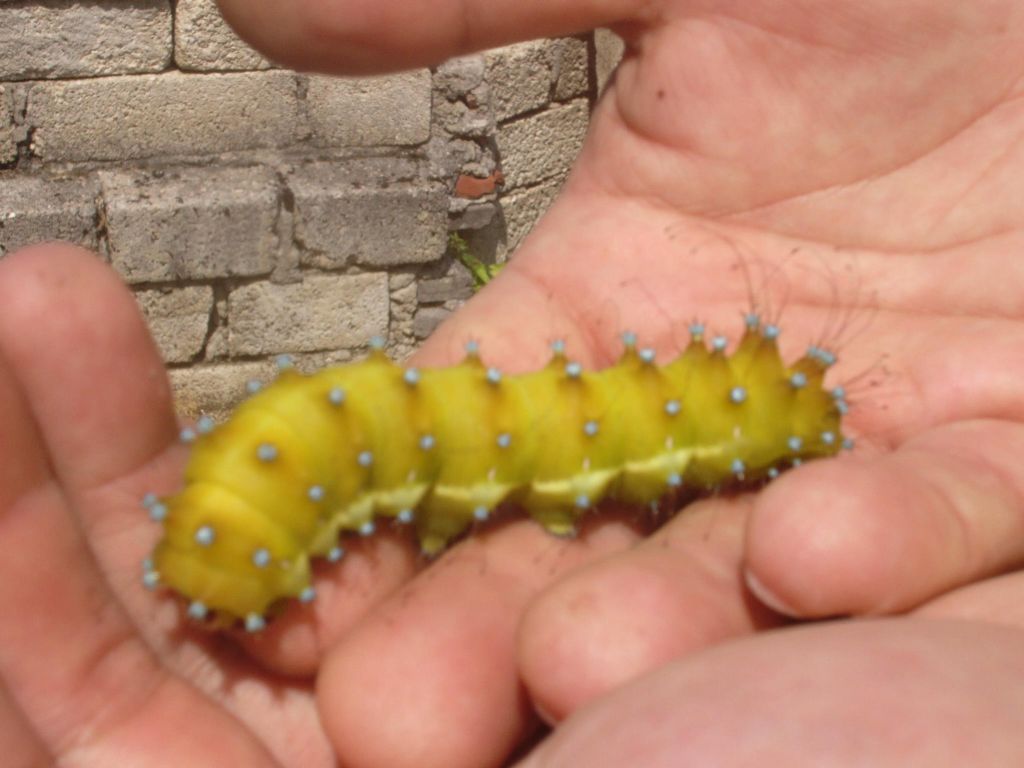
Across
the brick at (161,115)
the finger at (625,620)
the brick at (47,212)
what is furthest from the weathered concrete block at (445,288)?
the finger at (625,620)

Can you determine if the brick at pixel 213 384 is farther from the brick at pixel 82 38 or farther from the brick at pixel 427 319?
the brick at pixel 82 38

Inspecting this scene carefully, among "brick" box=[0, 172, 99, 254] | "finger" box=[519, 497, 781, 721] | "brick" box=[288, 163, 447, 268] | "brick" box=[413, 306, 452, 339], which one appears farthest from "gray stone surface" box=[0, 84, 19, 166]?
"finger" box=[519, 497, 781, 721]

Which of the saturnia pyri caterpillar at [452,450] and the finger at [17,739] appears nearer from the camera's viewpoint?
the finger at [17,739]

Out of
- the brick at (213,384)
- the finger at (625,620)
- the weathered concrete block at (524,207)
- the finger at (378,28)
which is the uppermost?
the finger at (378,28)

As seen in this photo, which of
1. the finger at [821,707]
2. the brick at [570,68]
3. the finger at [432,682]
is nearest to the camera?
the finger at [821,707]

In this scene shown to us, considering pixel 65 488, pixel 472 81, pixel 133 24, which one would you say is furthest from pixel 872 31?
pixel 133 24

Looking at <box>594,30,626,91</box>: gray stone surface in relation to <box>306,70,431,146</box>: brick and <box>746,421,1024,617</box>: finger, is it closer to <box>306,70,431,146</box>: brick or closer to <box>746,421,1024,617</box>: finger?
<box>306,70,431,146</box>: brick

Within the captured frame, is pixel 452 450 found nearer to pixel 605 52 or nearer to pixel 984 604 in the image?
pixel 984 604

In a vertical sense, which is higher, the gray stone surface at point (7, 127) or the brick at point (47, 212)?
the gray stone surface at point (7, 127)
